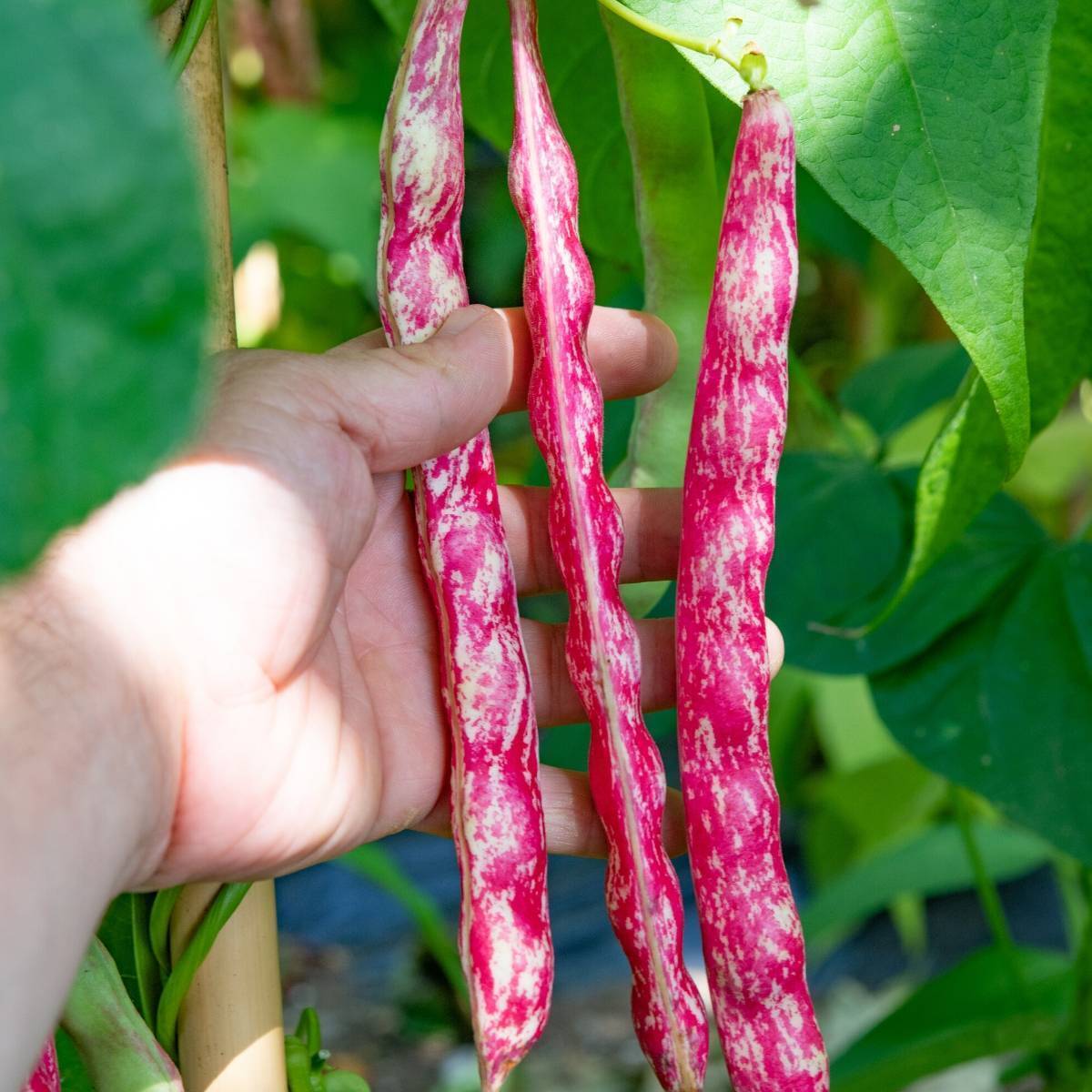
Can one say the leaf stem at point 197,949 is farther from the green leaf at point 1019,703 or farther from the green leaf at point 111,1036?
the green leaf at point 1019,703

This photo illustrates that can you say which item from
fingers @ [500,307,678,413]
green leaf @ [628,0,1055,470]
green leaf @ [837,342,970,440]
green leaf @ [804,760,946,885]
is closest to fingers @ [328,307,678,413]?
fingers @ [500,307,678,413]

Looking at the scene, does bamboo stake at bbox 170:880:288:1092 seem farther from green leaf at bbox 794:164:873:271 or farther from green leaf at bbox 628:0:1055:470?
green leaf at bbox 794:164:873:271

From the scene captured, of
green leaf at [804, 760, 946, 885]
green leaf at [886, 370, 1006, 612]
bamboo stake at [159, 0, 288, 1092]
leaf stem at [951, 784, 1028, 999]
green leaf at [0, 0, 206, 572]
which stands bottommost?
green leaf at [804, 760, 946, 885]

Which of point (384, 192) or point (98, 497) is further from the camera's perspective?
point (384, 192)

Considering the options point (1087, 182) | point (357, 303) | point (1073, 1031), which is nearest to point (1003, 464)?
point (1087, 182)

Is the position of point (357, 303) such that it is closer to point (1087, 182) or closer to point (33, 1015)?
point (1087, 182)
